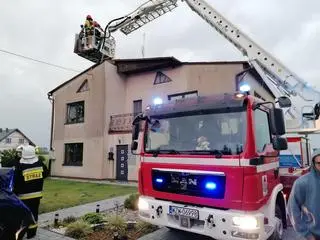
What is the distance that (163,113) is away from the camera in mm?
5859

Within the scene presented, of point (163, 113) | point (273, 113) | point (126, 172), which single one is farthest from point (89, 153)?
point (273, 113)

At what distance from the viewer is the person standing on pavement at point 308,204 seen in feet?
10.5

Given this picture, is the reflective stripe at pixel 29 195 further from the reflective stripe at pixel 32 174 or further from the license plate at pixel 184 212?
the license plate at pixel 184 212

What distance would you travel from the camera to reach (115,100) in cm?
1978

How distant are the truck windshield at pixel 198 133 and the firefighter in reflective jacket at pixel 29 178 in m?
2.20

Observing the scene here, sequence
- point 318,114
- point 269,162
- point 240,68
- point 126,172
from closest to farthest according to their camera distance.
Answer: point 269,162, point 318,114, point 240,68, point 126,172

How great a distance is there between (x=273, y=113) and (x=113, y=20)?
13916mm

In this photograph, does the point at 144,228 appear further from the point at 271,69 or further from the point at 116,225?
the point at 271,69

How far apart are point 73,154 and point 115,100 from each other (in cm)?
501

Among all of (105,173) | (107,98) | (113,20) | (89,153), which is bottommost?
(105,173)

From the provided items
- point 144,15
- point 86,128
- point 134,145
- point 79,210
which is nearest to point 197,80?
point 144,15

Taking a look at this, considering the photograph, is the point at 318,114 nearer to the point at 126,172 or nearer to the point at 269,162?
the point at 269,162

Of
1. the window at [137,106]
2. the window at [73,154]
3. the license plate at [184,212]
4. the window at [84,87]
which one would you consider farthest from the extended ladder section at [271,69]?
the window at [73,154]

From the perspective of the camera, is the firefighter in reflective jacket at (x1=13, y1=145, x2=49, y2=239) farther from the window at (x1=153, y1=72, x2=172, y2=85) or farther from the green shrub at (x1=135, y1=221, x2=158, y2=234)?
the window at (x1=153, y1=72, x2=172, y2=85)
